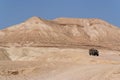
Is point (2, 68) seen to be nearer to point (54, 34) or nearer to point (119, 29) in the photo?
point (54, 34)

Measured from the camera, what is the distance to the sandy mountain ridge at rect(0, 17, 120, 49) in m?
152

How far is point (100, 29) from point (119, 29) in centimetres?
1228

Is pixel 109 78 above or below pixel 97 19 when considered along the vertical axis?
below

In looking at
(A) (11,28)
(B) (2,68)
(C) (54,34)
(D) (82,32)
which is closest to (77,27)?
(D) (82,32)

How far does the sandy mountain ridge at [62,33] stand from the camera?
152000 mm

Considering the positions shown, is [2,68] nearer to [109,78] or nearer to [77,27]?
[109,78]

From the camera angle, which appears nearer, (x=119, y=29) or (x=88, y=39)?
(x=88, y=39)

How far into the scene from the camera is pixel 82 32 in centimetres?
17050

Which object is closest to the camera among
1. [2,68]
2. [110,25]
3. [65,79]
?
[65,79]

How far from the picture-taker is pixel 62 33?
16438cm

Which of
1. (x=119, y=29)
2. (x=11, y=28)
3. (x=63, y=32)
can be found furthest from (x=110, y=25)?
Answer: (x=11, y=28)

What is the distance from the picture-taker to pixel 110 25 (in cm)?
18388

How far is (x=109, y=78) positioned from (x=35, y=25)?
150 meters

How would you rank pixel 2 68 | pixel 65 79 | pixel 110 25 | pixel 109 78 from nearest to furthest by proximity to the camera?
pixel 109 78 → pixel 65 79 → pixel 2 68 → pixel 110 25
